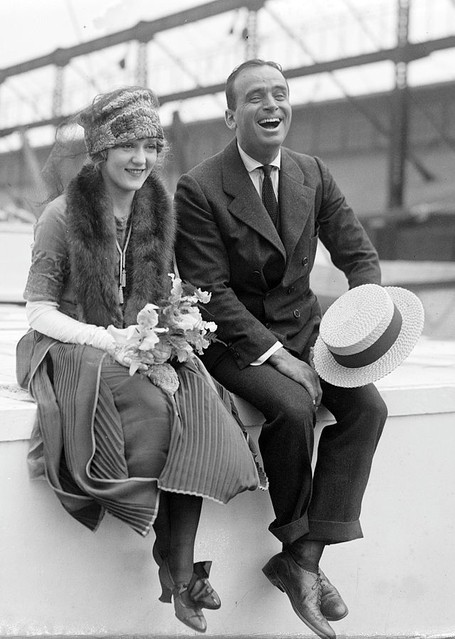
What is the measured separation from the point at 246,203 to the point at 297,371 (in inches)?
21.2

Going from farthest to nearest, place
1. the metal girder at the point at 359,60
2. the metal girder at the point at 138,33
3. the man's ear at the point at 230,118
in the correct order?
the metal girder at the point at 359,60, the metal girder at the point at 138,33, the man's ear at the point at 230,118

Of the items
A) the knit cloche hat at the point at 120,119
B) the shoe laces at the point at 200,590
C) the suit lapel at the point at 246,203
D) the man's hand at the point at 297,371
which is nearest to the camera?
the shoe laces at the point at 200,590

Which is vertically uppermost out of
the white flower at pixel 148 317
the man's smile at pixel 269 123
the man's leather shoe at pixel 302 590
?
the man's smile at pixel 269 123

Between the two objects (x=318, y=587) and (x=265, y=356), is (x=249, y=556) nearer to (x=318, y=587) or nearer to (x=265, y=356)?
(x=318, y=587)

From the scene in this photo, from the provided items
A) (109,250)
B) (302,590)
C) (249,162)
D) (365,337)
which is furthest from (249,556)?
(249,162)

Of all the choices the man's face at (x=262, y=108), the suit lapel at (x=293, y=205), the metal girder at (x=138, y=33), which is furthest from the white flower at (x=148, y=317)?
the metal girder at (x=138, y=33)

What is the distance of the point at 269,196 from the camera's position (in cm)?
283

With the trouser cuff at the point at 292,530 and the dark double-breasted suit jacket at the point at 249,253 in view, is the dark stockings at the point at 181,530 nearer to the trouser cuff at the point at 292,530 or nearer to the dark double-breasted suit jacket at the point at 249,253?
the trouser cuff at the point at 292,530

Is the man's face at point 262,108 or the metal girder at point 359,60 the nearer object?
the man's face at point 262,108

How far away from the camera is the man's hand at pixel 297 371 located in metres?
2.64

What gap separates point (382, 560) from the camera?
9.70 ft

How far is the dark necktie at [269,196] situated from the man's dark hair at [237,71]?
0.23 meters

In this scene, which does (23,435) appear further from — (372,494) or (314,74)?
(314,74)

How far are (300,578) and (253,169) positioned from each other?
4.06 feet
